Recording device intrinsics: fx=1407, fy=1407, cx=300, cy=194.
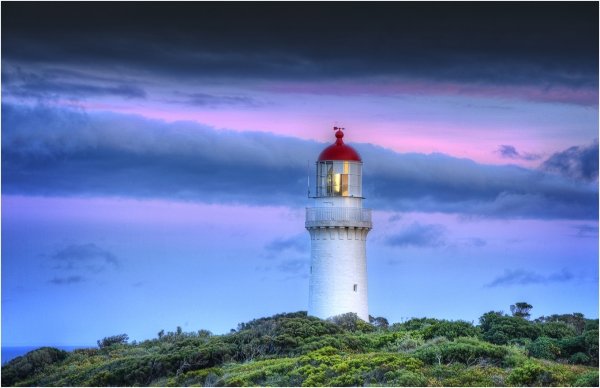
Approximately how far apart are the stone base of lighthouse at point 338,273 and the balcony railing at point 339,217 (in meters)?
0.16

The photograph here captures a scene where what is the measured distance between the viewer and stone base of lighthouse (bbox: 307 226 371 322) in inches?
1715

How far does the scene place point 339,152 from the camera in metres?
44.4

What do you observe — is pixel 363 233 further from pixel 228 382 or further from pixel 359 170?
pixel 228 382

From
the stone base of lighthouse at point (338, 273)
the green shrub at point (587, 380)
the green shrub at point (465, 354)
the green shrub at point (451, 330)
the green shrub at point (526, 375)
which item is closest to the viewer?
the green shrub at point (587, 380)

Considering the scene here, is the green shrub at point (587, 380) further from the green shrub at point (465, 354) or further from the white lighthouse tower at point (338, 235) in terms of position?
the white lighthouse tower at point (338, 235)

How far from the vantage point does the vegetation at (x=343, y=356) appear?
33.2 meters

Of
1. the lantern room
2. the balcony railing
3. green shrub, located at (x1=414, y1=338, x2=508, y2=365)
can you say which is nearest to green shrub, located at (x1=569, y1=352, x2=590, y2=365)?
green shrub, located at (x1=414, y1=338, x2=508, y2=365)

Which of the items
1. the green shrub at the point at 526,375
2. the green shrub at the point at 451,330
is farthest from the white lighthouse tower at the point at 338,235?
the green shrub at the point at 526,375

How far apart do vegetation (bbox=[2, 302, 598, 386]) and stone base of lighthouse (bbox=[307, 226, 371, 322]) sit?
543 millimetres

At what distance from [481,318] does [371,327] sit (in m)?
3.99

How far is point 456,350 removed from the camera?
34875 mm

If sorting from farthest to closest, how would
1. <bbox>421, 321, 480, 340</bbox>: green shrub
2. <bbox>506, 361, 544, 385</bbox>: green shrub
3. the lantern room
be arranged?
1. the lantern room
2. <bbox>421, 321, 480, 340</bbox>: green shrub
3. <bbox>506, 361, 544, 385</bbox>: green shrub

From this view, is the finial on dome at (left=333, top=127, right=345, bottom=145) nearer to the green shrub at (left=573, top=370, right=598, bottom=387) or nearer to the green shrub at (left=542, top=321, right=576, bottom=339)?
the green shrub at (left=542, top=321, right=576, bottom=339)

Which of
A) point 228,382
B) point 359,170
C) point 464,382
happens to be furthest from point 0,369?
point 464,382
